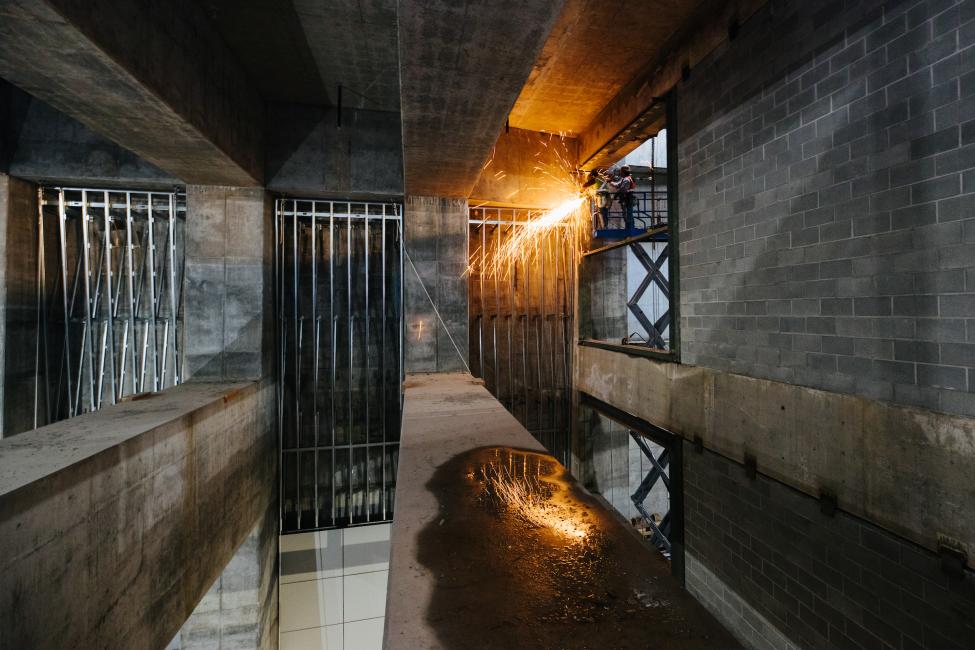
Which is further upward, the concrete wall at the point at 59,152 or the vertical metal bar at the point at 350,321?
the concrete wall at the point at 59,152

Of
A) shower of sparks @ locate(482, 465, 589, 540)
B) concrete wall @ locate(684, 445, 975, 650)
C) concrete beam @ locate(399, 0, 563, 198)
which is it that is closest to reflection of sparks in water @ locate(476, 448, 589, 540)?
shower of sparks @ locate(482, 465, 589, 540)

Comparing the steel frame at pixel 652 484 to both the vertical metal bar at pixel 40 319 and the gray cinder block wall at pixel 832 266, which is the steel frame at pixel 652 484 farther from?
the vertical metal bar at pixel 40 319

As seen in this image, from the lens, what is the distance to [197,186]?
6.26 metres

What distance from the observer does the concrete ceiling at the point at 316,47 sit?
4.80 metres

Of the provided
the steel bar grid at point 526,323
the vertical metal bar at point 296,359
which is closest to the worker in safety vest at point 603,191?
→ the steel bar grid at point 526,323

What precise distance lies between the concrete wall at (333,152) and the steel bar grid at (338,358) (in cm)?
58

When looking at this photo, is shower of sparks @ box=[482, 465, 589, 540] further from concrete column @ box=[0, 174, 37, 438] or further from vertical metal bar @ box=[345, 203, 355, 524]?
concrete column @ box=[0, 174, 37, 438]

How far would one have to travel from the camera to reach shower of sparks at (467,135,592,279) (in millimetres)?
7984

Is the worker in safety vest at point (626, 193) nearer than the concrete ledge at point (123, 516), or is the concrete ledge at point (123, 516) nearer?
the concrete ledge at point (123, 516)

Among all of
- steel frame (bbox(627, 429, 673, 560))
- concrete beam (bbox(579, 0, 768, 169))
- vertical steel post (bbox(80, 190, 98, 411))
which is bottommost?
steel frame (bbox(627, 429, 673, 560))

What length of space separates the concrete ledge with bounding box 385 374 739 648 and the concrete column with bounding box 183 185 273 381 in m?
4.68

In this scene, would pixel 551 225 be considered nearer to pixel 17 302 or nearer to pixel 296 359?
pixel 296 359

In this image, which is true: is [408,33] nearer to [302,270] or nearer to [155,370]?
[302,270]

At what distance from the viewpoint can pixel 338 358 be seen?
7434 mm
